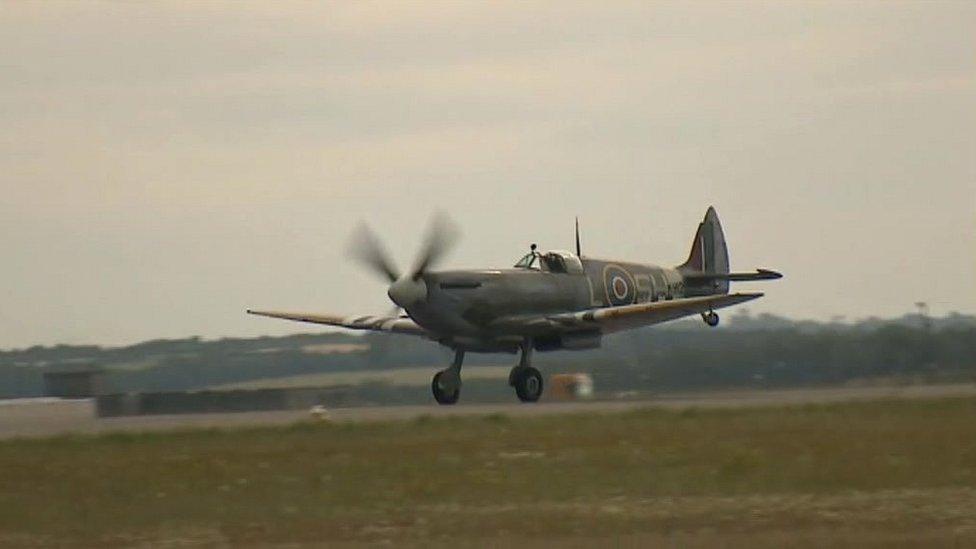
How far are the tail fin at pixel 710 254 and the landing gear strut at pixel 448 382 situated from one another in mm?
7679

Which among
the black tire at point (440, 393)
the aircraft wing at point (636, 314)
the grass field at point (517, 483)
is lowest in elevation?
the grass field at point (517, 483)

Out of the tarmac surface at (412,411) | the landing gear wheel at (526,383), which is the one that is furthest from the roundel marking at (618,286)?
the landing gear wheel at (526,383)

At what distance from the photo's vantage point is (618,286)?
129 feet

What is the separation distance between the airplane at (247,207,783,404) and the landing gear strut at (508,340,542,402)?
0.07ft

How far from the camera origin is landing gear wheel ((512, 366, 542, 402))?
124ft

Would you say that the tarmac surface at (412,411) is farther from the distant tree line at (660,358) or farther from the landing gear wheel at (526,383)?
the distant tree line at (660,358)

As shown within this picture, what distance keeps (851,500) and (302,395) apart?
86.1 ft

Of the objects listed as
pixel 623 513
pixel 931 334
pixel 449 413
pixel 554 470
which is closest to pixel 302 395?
pixel 449 413

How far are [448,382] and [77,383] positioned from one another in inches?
549

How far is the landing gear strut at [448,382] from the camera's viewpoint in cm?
3772

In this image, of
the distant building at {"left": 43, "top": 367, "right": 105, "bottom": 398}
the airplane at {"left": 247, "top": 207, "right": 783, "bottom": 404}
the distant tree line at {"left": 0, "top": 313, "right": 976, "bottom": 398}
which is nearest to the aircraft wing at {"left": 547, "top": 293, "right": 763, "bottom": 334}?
the airplane at {"left": 247, "top": 207, "right": 783, "bottom": 404}

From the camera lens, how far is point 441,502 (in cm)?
1823

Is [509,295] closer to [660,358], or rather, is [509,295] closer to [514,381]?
[514,381]

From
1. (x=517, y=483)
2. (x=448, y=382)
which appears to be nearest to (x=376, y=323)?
(x=448, y=382)
